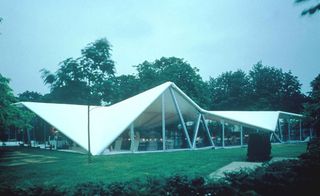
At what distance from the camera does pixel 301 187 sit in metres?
5.22

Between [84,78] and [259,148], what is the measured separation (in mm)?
38000

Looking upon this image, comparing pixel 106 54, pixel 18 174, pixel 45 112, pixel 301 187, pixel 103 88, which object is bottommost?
pixel 18 174

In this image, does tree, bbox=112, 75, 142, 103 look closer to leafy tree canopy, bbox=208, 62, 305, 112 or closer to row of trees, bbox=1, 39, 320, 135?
row of trees, bbox=1, 39, 320, 135

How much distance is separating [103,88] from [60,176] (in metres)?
37.0

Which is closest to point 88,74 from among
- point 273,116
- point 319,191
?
point 273,116

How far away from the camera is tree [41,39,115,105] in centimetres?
4603

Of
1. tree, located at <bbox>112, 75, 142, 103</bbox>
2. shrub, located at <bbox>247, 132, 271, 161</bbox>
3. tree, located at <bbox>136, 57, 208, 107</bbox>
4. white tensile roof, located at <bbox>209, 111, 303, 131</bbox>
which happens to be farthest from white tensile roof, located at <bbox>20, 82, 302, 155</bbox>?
tree, located at <bbox>112, 75, 142, 103</bbox>

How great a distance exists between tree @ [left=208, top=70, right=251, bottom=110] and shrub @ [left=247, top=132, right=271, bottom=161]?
4503 centimetres

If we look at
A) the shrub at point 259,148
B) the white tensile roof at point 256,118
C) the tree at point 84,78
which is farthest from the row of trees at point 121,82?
the shrub at point 259,148

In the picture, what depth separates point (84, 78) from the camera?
47.6 m

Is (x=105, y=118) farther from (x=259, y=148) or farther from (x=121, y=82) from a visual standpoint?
(x=121, y=82)

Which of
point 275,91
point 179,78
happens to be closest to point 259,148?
point 179,78

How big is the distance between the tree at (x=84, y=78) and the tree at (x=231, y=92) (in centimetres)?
2409

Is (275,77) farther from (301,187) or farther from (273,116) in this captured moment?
(301,187)
